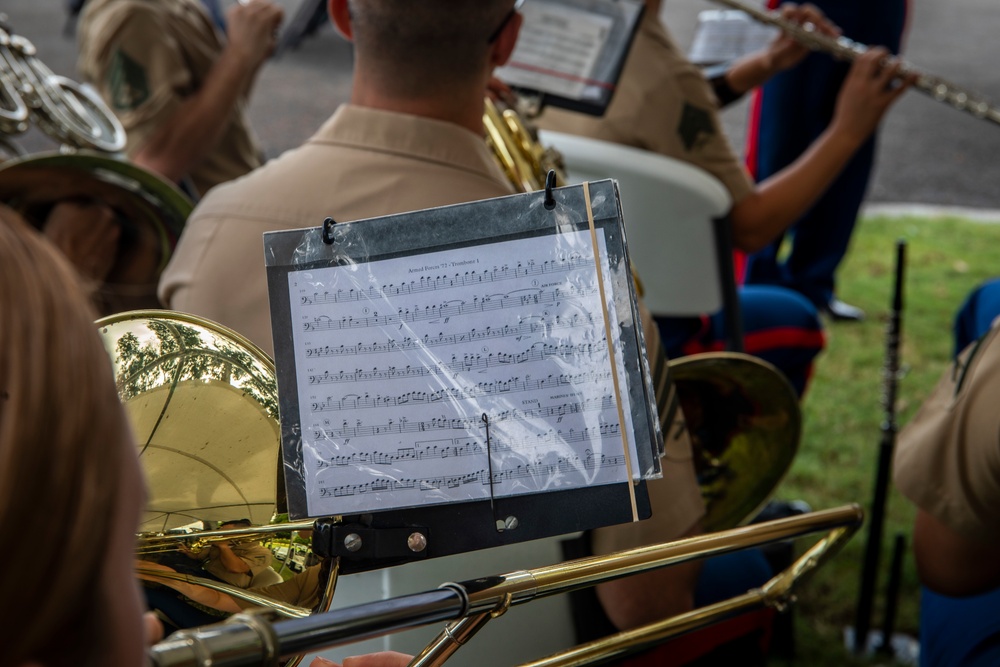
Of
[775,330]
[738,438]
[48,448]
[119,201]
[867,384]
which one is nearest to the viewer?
[48,448]

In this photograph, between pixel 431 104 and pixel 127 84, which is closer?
pixel 431 104

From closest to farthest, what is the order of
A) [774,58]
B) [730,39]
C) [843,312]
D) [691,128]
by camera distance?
[691,128] → [774,58] → [730,39] → [843,312]

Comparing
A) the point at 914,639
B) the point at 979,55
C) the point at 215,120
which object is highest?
the point at 979,55

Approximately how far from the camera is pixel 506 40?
1397 mm

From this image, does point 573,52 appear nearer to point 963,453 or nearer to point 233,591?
point 963,453

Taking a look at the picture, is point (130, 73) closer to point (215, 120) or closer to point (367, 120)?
point (215, 120)

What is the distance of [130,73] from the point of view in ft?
7.81

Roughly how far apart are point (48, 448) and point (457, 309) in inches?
16.1

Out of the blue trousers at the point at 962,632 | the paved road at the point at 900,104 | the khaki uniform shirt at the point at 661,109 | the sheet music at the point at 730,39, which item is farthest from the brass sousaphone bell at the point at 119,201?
the paved road at the point at 900,104

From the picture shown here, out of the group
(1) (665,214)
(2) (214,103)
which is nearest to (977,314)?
(1) (665,214)

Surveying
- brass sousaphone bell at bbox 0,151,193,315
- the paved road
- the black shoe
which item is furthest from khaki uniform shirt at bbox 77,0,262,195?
the paved road

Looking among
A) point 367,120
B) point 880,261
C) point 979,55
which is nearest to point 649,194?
point 367,120

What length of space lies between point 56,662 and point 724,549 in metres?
0.62

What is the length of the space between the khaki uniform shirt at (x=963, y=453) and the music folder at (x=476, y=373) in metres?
0.53
